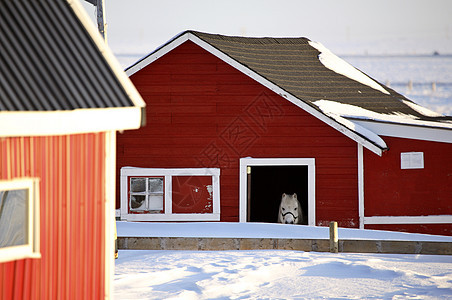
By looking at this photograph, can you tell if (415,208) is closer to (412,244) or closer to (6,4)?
(412,244)

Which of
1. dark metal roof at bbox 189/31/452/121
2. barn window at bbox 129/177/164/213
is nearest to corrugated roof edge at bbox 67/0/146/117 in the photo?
barn window at bbox 129/177/164/213

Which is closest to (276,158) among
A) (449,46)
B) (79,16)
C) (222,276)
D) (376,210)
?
(376,210)

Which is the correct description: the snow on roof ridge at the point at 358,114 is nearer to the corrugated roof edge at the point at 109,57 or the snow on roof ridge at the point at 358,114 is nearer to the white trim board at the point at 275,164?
the white trim board at the point at 275,164

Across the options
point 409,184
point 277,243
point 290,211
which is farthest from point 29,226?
point 290,211

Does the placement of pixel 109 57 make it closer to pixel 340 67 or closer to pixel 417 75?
pixel 340 67

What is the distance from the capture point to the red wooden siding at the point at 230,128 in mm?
16859

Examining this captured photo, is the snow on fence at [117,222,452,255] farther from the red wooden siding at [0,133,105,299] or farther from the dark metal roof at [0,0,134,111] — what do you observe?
the dark metal roof at [0,0,134,111]

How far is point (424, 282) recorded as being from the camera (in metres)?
10.9

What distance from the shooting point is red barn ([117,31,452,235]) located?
16625 mm

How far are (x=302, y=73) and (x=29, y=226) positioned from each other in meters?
15.3

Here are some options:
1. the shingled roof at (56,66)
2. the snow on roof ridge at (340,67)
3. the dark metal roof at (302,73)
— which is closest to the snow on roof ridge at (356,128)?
the dark metal roof at (302,73)

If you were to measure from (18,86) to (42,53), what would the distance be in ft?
1.80

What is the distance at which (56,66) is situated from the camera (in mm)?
6824

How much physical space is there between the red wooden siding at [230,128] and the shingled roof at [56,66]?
31.6ft
